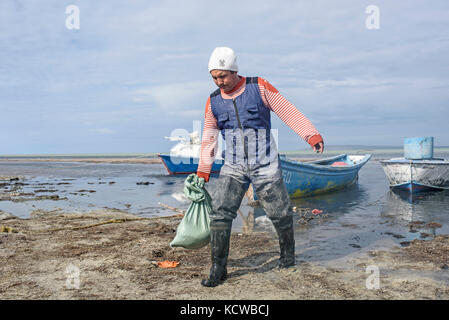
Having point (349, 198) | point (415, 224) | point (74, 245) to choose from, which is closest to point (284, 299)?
point (74, 245)

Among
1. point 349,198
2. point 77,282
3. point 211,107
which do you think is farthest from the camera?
point 349,198

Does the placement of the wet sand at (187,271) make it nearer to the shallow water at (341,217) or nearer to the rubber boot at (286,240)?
the rubber boot at (286,240)

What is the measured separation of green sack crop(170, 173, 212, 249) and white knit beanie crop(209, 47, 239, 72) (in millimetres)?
1193

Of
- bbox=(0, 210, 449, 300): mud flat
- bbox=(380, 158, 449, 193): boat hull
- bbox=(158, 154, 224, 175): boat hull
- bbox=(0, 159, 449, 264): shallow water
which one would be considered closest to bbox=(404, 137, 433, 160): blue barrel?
bbox=(380, 158, 449, 193): boat hull

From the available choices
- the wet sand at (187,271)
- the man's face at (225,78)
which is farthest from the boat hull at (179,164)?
the man's face at (225,78)

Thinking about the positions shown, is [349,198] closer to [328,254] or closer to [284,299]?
[328,254]

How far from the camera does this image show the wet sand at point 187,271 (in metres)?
3.23

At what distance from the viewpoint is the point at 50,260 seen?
4402 millimetres

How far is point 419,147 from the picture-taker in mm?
13703

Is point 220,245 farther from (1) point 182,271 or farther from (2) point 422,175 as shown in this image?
(2) point 422,175

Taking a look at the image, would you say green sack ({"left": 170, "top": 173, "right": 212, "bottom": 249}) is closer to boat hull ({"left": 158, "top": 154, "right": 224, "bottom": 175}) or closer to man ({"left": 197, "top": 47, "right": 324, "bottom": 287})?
man ({"left": 197, "top": 47, "right": 324, "bottom": 287})

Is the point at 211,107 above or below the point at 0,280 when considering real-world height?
→ above

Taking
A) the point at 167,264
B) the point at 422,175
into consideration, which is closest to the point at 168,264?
the point at 167,264
